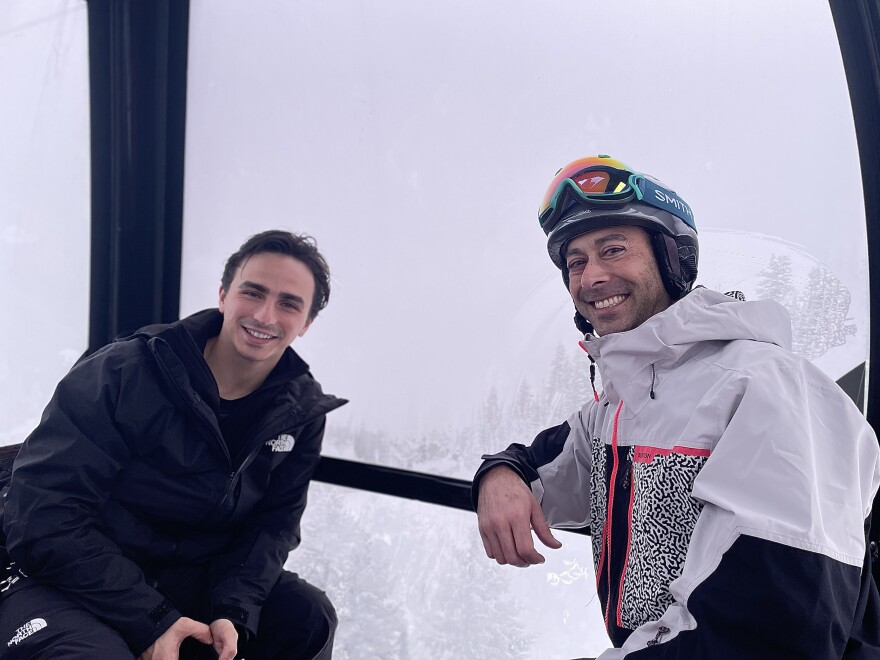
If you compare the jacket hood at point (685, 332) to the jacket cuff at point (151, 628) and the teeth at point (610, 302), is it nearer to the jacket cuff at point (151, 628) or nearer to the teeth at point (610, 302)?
the teeth at point (610, 302)

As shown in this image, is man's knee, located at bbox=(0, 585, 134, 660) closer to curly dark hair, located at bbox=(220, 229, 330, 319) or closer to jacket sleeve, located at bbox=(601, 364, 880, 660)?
curly dark hair, located at bbox=(220, 229, 330, 319)

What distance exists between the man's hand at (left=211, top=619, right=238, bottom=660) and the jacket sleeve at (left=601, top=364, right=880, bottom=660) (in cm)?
107

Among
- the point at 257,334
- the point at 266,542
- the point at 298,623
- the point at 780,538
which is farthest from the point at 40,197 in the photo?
the point at 780,538

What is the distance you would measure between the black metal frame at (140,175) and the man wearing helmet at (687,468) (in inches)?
46.6

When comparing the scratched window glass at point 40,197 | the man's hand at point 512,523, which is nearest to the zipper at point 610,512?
the man's hand at point 512,523

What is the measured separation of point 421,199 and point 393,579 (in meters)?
1.66

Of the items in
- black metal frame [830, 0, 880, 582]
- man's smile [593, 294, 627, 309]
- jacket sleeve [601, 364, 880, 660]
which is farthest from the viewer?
black metal frame [830, 0, 880, 582]

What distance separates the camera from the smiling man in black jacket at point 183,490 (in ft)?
4.89

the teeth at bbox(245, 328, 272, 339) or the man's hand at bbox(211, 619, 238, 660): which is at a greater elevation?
the teeth at bbox(245, 328, 272, 339)

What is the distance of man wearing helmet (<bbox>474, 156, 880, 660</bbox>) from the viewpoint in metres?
0.87

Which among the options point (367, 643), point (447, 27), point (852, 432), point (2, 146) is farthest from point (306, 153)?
point (852, 432)

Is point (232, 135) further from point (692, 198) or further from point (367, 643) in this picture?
point (367, 643)

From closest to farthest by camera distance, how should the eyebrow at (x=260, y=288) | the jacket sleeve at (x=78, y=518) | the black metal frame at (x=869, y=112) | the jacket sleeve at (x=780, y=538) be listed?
1. the jacket sleeve at (x=780, y=538)
2. the jacket sleeve at (x=78, y=518)
3. the black metal frame at (x=869, y=112)
4. the eyebrow at (x=260, y=288)

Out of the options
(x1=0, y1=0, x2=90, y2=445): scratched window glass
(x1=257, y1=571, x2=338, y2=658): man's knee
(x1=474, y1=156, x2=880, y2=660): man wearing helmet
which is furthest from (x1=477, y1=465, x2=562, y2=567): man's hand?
(x1=0, y1=0, x2=90, y2=445): scratched window glass
